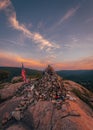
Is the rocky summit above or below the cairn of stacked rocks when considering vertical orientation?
below

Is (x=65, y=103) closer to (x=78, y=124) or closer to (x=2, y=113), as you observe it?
(x=78, y=124)

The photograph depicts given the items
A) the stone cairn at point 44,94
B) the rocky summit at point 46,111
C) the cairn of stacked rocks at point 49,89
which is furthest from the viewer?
the cairn of stacked rocks at point 49,89

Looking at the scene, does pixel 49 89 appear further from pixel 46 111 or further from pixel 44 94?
pixel 46 111

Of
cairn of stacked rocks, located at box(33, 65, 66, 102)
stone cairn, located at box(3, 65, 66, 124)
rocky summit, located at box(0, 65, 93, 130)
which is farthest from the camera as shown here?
cairn of stacked rocks, located at box(33, 65, 66, 102)

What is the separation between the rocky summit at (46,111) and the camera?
62.2 ft

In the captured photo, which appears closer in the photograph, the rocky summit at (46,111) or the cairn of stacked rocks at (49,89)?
the rocky summit at (46,111)

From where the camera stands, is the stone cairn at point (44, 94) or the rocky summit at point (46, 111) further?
the stone cairn at point (44, 94)

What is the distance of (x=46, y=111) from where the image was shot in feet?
69.8

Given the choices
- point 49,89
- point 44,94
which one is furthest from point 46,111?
point 49,89

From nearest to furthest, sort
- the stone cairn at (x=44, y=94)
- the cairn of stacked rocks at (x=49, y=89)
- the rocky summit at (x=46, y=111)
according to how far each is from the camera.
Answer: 1. the rocky summit at (x=46, y=111)
2. the stone cairn at (x=44, y=94)
3. the cairn of stacked rocks at (x=49, y=89)

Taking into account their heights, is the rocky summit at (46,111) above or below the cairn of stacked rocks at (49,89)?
below

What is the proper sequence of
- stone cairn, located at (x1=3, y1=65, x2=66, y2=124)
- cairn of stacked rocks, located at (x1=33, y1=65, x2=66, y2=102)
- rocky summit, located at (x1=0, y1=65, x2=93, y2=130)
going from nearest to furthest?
rocky summit, located at (x1=0, y1=65, x2=93, y2=130), stone cairn, located at (x1=3, y1=65, x2=66, y2=124), cairn of stacked rocks, located at (x1=33, y1=65, x2=66, y2=102)

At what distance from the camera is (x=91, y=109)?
84.7 ft

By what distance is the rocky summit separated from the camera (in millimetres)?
18972
